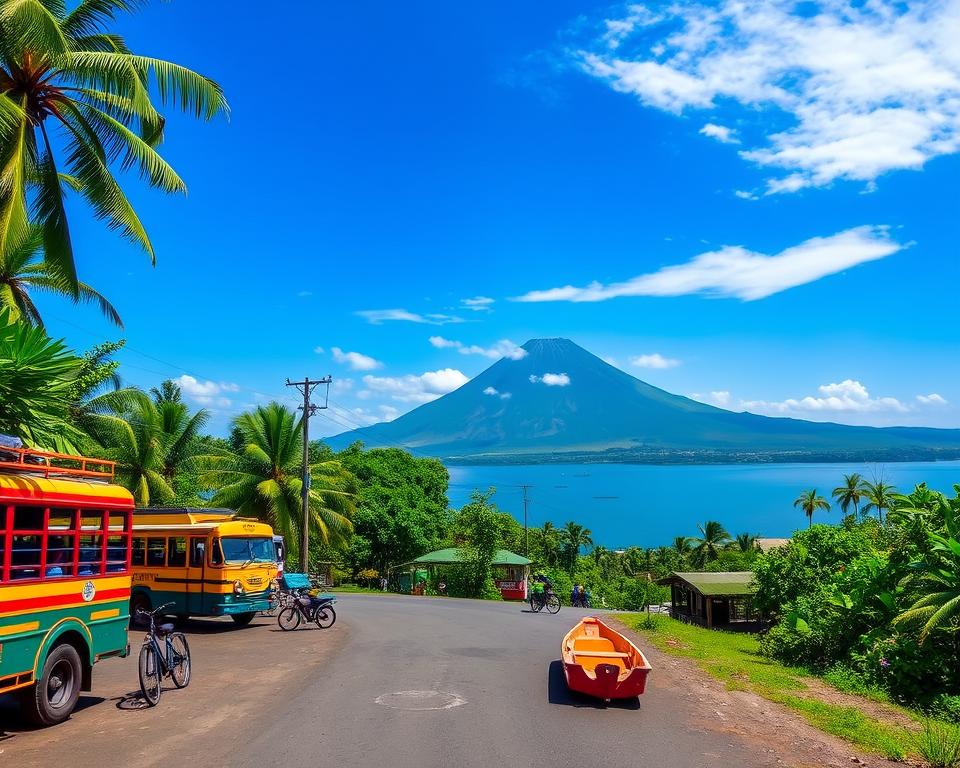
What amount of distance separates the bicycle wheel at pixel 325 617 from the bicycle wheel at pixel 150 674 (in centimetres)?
950

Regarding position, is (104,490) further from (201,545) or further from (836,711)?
(836,711)

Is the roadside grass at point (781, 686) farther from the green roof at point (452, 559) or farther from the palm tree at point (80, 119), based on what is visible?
the green roof at point (452, 559)

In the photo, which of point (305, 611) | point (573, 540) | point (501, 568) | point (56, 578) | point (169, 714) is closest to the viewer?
point (56, 578)

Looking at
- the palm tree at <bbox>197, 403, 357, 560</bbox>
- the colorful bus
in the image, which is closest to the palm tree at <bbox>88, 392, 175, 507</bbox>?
the palm tree at <bbox>197, 403, 357, 560</bbox>

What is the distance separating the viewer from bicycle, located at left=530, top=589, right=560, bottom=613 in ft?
88.5

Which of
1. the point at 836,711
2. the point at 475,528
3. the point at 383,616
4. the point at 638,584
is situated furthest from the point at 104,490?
the point at 638,584

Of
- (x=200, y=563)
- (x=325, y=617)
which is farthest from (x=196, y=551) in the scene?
(x=325, y=617)

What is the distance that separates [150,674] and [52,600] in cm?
186

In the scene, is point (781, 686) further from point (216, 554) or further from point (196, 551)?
point (196, 551)

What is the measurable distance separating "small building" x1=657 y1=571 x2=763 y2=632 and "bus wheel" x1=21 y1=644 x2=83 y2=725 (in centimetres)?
2884

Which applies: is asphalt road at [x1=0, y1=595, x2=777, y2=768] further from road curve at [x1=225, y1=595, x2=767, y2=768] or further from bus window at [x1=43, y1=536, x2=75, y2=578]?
bus window at [x1=43, y1=536, x2=75, y2=578]

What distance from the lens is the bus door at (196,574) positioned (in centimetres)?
1767

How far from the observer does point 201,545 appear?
17828 millimetres

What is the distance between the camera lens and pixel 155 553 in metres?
18.5
